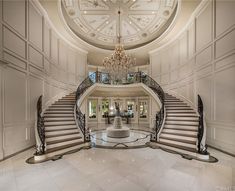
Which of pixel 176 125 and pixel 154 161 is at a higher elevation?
pixel 176 125

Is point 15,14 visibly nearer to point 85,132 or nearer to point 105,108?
point 85,132

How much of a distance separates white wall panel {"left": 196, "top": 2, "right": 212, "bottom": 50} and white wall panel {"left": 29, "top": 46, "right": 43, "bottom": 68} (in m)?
7.37

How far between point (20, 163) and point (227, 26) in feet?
25.5

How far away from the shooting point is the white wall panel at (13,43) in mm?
4059

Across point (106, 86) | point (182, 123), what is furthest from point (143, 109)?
point (182, 123)

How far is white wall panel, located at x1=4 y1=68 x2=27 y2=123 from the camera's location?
4079 mm

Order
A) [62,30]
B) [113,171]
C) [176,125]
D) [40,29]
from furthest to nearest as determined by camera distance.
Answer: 1. [62,30]
2. [40,29]
3. [176,125]
4. [113,171]


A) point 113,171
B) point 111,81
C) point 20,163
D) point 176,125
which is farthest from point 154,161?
point 111,81

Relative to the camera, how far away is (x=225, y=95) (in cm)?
447

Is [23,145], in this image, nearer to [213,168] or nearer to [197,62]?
[213,168]

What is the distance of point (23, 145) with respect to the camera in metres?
4.66

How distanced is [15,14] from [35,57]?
5.50ft

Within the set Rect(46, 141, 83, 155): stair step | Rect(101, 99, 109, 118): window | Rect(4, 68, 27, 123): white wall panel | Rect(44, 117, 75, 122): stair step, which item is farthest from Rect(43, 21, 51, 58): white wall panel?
Rect(101, 99, 109, 118): window

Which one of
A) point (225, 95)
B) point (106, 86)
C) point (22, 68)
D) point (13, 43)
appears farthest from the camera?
point (106, 86)
